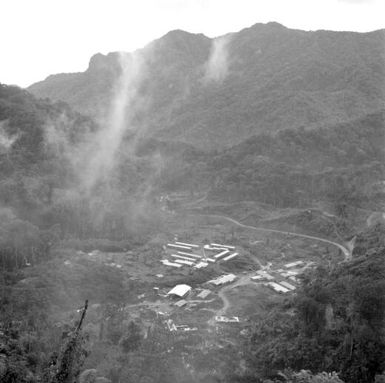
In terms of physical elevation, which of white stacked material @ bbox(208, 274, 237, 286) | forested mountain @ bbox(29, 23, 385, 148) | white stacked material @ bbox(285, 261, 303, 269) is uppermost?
forested mountain @ bbox(29, 23, 385, 148)

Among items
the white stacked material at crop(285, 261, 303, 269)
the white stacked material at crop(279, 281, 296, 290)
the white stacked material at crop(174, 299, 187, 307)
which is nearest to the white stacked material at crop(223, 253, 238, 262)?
the white stacked material at crop(285, 261, 303, 269)

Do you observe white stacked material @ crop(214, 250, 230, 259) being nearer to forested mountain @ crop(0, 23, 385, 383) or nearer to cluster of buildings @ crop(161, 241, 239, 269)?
cluster of buildings @ crop(161, 241, 239, 269)

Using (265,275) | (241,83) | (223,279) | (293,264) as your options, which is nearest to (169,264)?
(223,279)

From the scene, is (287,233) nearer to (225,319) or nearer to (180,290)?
(180,290)

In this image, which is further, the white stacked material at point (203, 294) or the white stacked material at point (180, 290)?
the white stacked material at point (203, 294)

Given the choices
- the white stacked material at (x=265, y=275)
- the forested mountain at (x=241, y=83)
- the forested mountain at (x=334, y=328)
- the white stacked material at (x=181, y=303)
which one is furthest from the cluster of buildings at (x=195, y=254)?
the forested mountain at (x=241, y=83)

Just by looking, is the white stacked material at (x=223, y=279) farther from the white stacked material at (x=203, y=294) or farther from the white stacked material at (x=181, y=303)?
the white stacked material at (x=181, y=303)
